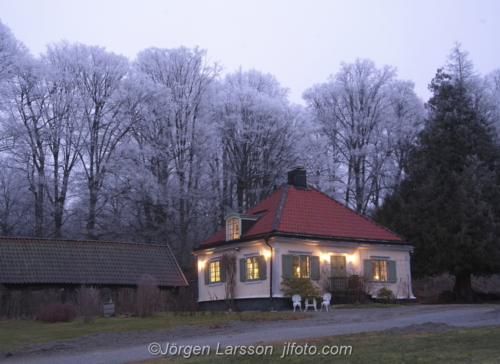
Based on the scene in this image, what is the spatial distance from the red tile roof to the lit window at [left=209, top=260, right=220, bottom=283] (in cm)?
103

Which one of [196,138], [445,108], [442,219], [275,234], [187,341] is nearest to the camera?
[187,341]

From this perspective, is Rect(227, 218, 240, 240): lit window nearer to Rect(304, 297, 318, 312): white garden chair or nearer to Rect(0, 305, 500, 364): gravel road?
Rect(304, 297, 318, 312): white garden chair

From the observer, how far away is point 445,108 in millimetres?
32594

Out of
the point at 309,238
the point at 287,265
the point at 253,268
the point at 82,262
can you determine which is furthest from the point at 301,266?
the point at 82,262

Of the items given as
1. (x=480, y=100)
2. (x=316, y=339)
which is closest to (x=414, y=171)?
(x=480, y=100)

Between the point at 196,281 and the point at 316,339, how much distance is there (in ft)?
63.8

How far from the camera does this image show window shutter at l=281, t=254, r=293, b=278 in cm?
2427

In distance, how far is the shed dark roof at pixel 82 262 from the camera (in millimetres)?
23781

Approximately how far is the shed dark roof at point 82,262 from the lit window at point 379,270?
8.50 metres

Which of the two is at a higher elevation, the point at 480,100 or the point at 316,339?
the point at 480,100

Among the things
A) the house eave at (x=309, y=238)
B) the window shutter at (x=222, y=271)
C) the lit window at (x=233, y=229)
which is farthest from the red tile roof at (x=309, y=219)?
the window shutter at (x=222, y=271)

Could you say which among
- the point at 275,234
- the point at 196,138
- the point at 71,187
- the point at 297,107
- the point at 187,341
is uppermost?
the point at 297,107

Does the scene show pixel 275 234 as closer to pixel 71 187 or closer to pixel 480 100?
pixel 71 187

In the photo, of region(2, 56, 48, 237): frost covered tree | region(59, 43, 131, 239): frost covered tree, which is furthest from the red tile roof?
region(2, 56, 48, 237): frost covered tree
